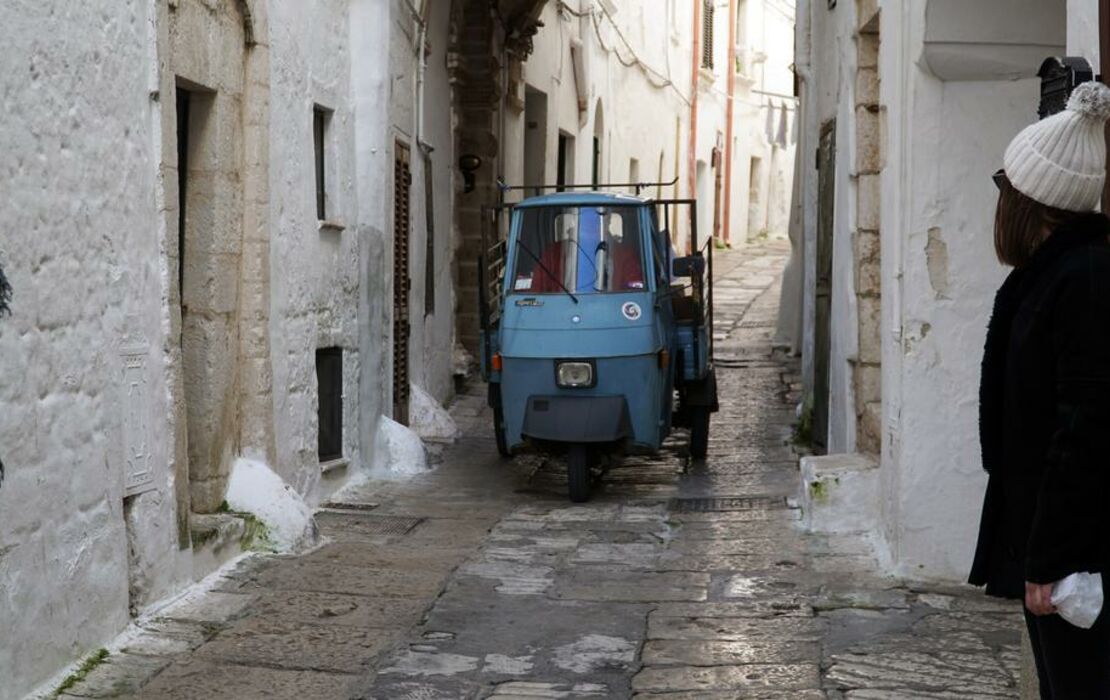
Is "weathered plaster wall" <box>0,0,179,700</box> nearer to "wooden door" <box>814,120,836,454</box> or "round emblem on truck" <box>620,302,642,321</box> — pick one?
"round emblem on truck" <box>620,302,642,321</box>

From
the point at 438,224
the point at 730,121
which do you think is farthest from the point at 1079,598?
the point at 730,121

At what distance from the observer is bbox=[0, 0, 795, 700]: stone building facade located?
5789 millimetres

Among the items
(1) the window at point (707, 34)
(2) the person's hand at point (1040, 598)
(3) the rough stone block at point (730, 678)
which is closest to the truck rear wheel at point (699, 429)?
(3) the rough stone block at point (730, 678)

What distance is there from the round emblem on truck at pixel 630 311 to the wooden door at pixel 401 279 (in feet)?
6.90

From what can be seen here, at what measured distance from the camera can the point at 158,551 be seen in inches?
276

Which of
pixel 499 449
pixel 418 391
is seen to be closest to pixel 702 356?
pixel 499 449

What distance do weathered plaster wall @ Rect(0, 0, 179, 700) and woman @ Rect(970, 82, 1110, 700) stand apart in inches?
126

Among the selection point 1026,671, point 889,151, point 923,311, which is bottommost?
point 1026,671

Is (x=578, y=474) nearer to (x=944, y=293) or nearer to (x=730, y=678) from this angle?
(x=944, y=293)

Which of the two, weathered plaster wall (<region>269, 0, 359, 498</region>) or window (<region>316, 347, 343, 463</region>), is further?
window (<region>316, 347, 343, 463</region>)

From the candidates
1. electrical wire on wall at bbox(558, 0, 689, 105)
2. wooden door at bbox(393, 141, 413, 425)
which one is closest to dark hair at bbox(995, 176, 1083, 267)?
wooden door at bbox(393, 141, 413, 425)

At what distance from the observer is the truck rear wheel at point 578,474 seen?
10.5 metres

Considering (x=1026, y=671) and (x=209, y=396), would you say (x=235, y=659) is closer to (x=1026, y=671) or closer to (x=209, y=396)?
(x=209, y=396)

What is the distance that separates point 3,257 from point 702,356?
7022 mm
